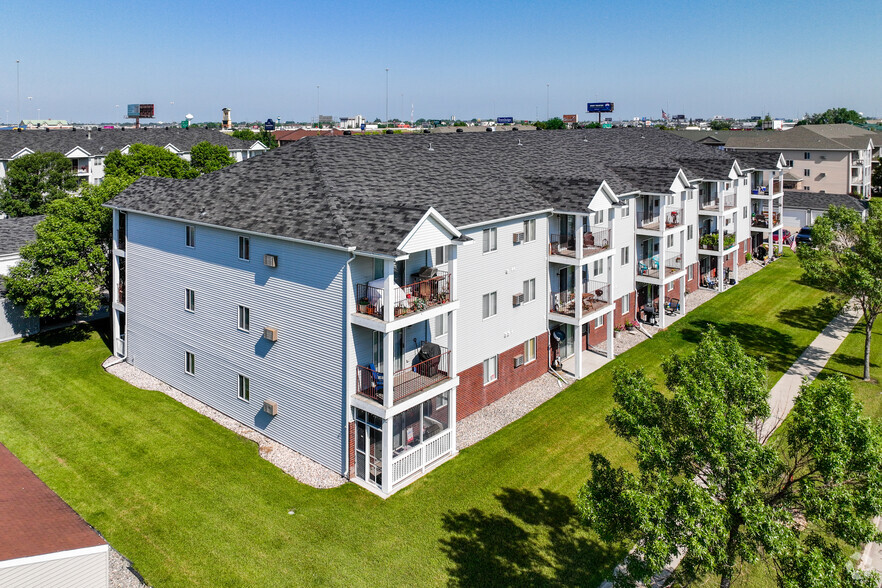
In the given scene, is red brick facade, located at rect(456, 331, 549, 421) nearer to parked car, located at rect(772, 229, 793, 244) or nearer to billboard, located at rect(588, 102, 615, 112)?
parked car, located at rect(772, 229, 793, 244)

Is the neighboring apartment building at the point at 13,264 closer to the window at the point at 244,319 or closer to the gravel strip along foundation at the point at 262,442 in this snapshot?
the gravel strip along foundation at the point at 262,442

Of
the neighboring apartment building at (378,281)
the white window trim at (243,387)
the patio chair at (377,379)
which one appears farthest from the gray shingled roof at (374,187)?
the white window trim at (243,387)

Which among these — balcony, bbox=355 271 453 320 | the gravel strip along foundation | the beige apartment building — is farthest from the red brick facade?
the beige apartment building

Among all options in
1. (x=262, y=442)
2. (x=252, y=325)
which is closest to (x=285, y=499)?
(x=262, y=442)

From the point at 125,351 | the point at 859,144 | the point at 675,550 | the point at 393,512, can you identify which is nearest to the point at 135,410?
the point at 125,351

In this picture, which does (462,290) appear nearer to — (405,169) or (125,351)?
(405,169)

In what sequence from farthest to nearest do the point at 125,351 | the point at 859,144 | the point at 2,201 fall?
the point at 859,144 < the point at 2,201 < the point at 125,351
